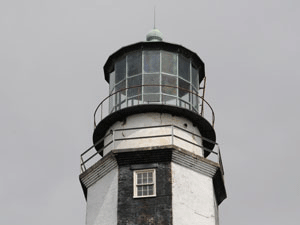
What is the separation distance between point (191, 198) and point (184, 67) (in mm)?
7534

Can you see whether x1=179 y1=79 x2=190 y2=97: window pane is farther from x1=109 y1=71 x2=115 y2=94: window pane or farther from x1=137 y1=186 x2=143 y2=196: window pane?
x1=137 y1=186 x2=143 y2=196: window pane

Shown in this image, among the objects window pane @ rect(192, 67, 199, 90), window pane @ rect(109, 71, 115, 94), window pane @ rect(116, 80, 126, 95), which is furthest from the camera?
window pane @ rect(109, 71, 115, 94)

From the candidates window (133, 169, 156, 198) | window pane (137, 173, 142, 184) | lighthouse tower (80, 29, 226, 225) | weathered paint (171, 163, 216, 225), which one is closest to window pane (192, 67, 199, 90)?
lighthouse tower (80, 29, 226, 225)

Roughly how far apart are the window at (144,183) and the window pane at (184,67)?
614 cm

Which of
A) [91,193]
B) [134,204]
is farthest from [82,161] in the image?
[134,204]

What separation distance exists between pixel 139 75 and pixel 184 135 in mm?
3893

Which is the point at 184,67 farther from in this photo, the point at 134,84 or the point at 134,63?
the point at 134,84

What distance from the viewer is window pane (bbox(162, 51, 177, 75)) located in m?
44.4

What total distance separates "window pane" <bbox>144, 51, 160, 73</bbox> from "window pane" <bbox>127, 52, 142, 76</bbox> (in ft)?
0.99

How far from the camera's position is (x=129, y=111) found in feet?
141

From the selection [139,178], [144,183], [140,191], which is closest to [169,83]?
[139,178]

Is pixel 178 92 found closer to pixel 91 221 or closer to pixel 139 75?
pixel 139 75

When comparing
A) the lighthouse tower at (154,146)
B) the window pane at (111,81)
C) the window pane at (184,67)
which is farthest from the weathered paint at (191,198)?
the window pane at (111,81)

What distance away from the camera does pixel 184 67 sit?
44.9m
